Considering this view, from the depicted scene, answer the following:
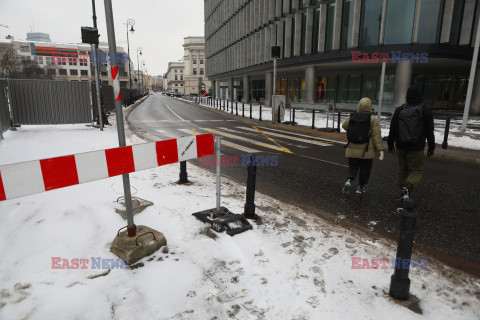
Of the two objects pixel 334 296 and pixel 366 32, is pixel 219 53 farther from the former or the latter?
pixel 334 296

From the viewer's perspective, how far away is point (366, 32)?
2195 cm

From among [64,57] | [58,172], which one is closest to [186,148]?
[58,172]

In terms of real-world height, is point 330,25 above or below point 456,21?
above

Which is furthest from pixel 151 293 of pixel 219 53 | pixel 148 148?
pixel 219 53

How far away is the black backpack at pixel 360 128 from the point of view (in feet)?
17.2

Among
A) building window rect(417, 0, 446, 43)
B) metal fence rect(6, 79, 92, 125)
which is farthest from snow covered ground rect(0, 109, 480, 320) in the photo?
building window rect(417, 0, 446, 43)

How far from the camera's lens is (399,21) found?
20219mm

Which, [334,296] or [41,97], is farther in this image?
[41,97]

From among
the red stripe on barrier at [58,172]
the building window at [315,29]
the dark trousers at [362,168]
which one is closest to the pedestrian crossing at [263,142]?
the dark trousers at [362,168]

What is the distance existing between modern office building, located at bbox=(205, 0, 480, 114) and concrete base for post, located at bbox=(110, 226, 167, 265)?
1178 centimetres

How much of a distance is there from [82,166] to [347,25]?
25.5 m

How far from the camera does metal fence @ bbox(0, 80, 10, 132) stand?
413 inches

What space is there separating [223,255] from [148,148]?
4.85 feet

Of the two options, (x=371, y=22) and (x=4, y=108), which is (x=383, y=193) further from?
(x=371, y=22)
